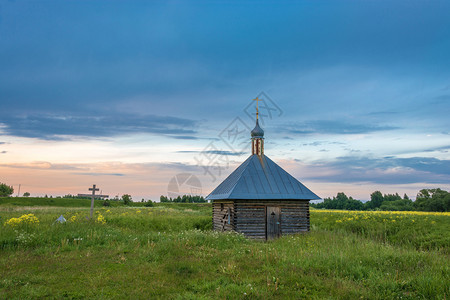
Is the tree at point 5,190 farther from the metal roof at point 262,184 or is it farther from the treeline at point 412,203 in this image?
the metal roof at point 262,184

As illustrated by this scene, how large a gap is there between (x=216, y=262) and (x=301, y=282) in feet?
11.5

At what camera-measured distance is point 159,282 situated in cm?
985

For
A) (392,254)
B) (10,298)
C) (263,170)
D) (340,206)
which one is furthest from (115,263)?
(340,206)

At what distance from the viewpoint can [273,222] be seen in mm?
20359

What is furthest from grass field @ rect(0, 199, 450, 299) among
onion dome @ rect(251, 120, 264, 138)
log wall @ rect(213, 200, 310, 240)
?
onion dome @ rect(251, 120, 264, 138)

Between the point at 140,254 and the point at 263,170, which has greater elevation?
the point at 263,170

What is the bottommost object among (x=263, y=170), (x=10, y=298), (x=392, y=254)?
(x=10, y=298)

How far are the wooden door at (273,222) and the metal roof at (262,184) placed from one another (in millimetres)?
1026

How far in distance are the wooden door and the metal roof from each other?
1026mm

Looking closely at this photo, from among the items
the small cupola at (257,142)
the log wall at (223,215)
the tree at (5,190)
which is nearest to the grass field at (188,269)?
the log wall at (223,215)

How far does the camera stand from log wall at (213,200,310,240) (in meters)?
19.8

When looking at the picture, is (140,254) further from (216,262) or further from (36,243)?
(36,243)

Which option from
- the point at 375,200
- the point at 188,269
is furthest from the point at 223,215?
the point at 375,200

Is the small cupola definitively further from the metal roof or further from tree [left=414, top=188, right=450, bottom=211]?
tree [left=414, top=188, right=450, bottom=211]
